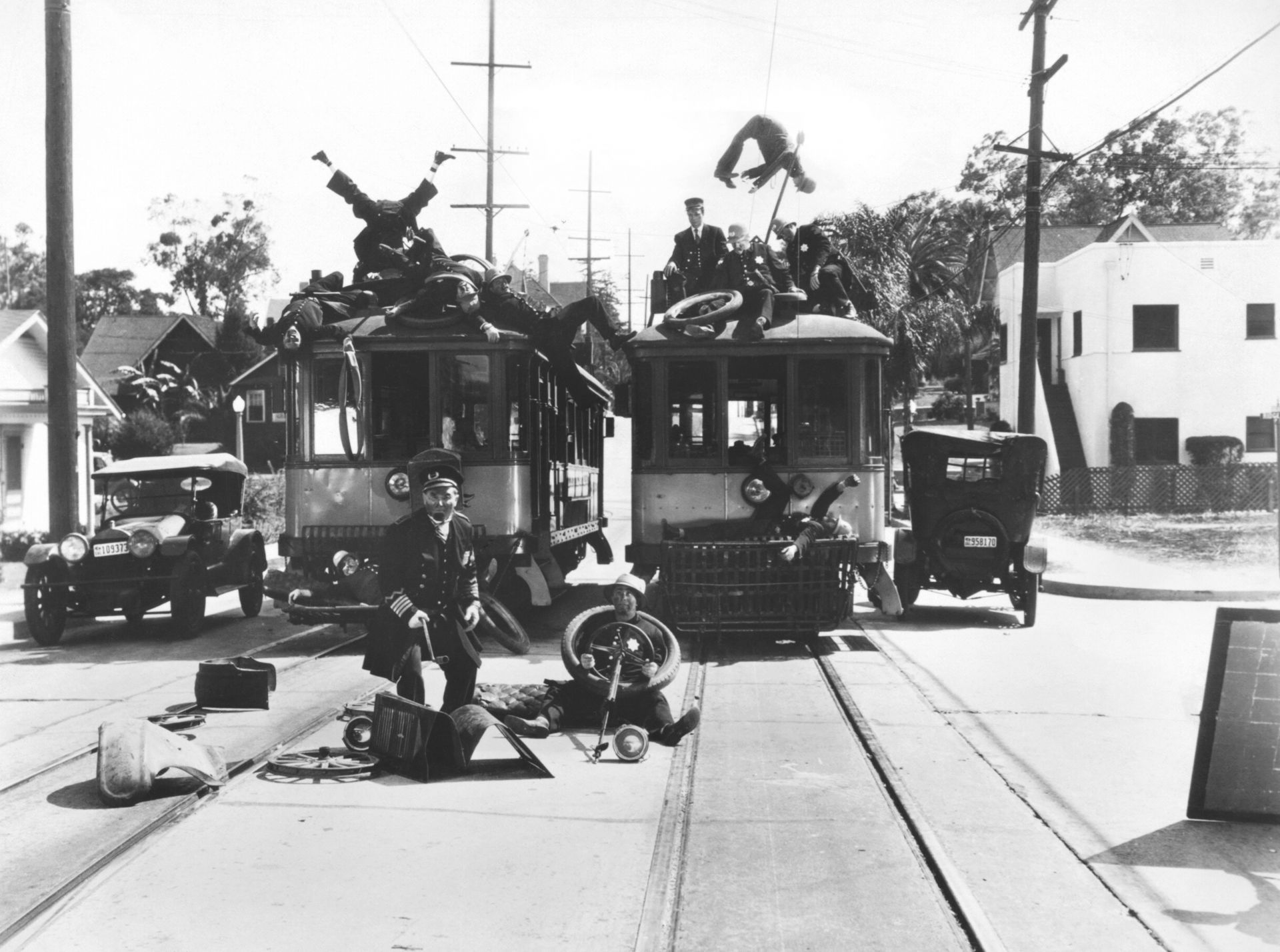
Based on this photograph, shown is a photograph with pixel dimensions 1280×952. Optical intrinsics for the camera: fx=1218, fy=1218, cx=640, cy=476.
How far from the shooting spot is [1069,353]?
3266 centimetres

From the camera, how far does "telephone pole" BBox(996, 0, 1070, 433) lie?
18.7 m

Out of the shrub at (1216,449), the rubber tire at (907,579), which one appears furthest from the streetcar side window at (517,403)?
the shrub at (1216,449)

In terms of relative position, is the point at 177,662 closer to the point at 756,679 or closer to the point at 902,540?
the point at 756,679

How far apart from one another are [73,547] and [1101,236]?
26181mm

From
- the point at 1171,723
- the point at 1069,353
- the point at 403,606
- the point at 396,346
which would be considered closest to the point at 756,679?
the point at 1171,723

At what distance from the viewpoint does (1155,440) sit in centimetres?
2877

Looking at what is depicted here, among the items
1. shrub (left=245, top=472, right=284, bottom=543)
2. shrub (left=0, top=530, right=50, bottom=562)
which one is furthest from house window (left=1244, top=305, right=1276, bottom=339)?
shrub (left=0, top=530, right=50, bottom=562)

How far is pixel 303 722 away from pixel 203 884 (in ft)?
11.2

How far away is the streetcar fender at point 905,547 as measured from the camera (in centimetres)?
1359

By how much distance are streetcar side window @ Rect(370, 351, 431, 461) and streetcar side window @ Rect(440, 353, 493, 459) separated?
0.92 feet

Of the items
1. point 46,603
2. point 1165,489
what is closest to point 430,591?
point 46,603

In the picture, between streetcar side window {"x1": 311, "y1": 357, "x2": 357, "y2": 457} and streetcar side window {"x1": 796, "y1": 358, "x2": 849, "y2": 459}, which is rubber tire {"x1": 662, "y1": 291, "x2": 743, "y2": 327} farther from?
streetcar side window {"x1": 311, "y1": 357, "x2": 357, "y2": 457}

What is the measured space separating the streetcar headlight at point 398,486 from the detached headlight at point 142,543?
2566mm

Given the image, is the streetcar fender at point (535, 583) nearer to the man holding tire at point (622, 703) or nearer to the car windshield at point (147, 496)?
the man holding tire at point (622, 703)
